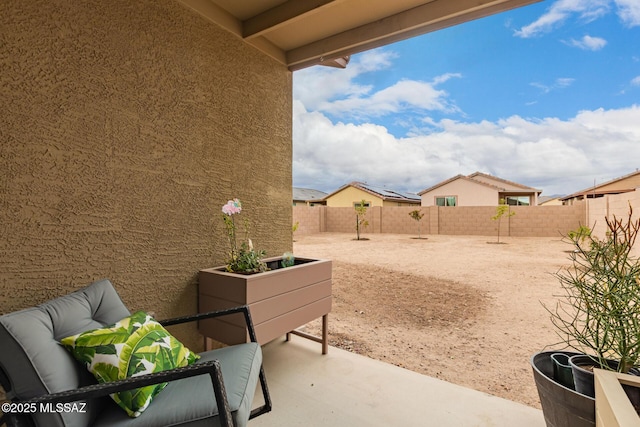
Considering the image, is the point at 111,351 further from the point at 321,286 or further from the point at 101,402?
the point at 321,286

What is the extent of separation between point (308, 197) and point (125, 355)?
2294 centimetres

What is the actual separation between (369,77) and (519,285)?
9.47 m

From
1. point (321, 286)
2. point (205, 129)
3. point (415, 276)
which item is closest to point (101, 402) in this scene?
point (321, 286)

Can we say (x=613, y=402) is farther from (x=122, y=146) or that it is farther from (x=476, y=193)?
(x=476, y=193)

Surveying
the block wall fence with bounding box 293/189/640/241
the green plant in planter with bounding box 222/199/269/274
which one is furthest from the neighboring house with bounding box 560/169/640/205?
the green plant in planter with bounding box 222/199/269/274

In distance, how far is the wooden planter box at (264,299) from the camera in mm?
1722

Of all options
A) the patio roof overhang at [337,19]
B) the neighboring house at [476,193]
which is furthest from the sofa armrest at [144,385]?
the neighboring house at [476,193]

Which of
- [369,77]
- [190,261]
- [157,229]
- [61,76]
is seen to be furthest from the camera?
[369,77]

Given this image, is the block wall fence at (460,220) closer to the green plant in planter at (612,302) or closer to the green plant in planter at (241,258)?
the green plant in planter at (612,302)

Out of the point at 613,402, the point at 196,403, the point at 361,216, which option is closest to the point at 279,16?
the point at 196,403

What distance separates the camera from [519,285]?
16.4ft

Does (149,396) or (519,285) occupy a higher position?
(149,396)

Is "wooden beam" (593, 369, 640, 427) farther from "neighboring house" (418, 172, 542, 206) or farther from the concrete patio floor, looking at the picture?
"neighboring house" (418, 172, 542, 206)

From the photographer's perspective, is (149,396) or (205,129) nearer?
(149,396)
